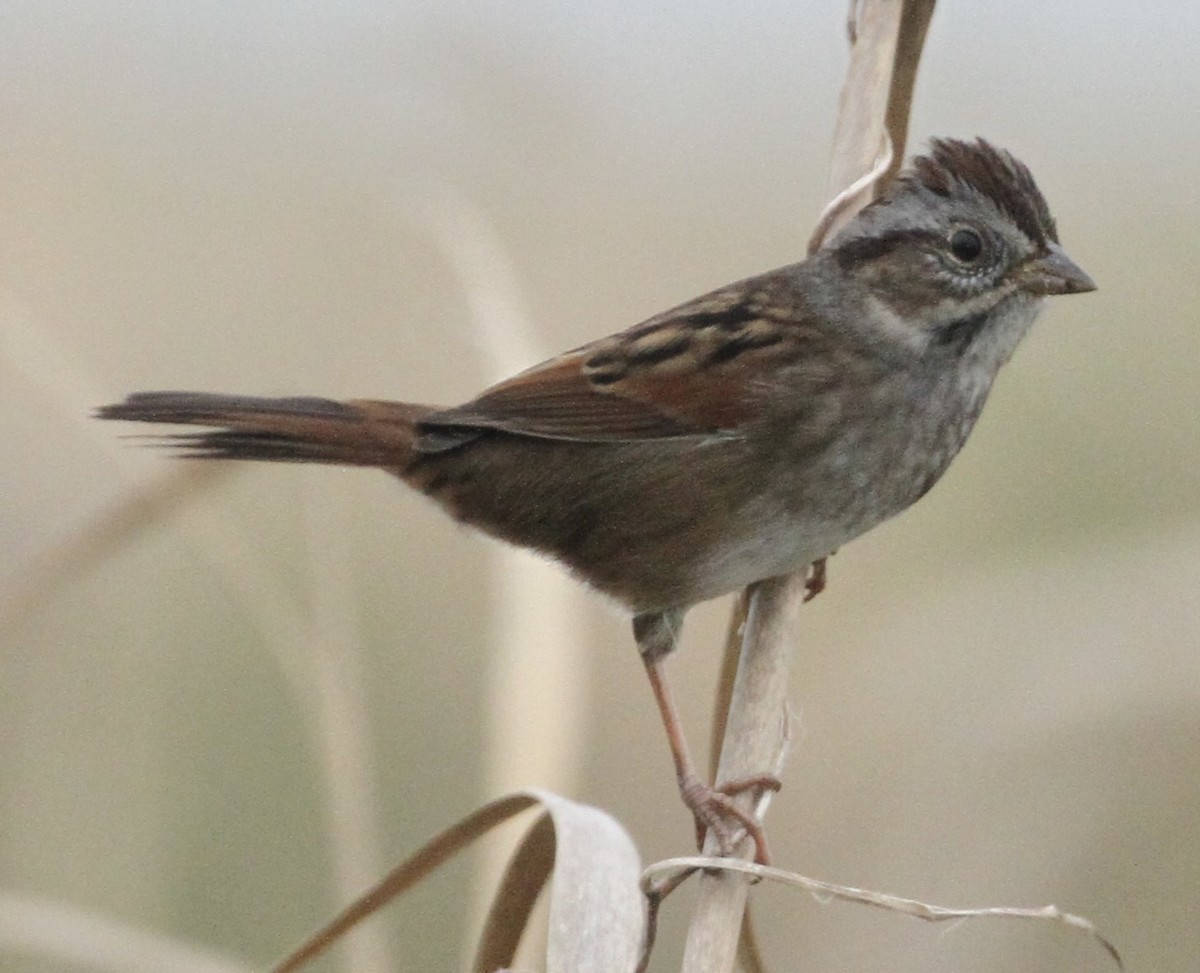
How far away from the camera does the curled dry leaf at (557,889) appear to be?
1.53m

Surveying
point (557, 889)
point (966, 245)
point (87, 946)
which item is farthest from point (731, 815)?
point (966, 245)

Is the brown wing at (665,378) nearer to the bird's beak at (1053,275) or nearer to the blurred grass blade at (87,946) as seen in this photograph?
the bird's beak at (1053,275)

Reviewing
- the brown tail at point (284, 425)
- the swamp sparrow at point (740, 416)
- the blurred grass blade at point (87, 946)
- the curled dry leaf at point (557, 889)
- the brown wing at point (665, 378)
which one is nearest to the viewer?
the curled dry leaf at point (557, 889)

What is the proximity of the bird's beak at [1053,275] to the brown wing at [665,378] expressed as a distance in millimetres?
302

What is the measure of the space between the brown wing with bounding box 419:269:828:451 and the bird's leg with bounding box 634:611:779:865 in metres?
0.30

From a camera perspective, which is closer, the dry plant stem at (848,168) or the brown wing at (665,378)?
the dry plant stem at (848,168)

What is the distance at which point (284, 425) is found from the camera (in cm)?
228

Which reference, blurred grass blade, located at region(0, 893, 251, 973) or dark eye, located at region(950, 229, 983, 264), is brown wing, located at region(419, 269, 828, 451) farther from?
blurred grass blade, located at region(0, 893, 251, 973)

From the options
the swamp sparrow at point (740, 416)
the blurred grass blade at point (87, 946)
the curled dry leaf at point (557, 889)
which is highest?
the swamp sparrow at point (740, 416)

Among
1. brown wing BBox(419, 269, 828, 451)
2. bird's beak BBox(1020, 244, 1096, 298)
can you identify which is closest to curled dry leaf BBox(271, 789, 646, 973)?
brown wing BBox(419, 269, 828, 451)

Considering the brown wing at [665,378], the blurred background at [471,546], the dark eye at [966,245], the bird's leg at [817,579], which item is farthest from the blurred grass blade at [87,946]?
the dark eye at [966,245]

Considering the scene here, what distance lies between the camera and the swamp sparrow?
7.32ft

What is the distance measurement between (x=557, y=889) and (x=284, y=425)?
3.09 ft

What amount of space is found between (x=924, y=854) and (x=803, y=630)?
0.78 metres
